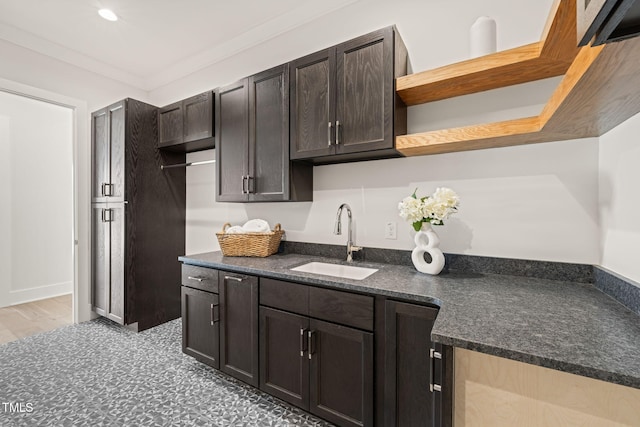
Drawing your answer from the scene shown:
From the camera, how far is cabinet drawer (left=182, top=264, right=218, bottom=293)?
211cm

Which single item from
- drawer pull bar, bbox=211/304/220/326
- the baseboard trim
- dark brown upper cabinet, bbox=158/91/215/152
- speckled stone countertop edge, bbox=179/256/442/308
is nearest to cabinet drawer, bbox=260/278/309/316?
speckled stone countertop edge, bbox=179/256/442/308

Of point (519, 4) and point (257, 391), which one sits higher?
point (519, 4)

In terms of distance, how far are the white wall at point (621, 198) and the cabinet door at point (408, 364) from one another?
794mm

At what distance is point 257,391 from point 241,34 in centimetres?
306

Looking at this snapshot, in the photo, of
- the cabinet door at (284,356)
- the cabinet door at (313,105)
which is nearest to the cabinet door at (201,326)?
the cabinet door at (284,356)

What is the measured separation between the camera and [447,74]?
1604 millimetres

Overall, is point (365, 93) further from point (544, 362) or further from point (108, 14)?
point (108, 14)

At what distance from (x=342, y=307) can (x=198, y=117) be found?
2206 millimetres

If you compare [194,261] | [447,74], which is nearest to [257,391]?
[194,261]

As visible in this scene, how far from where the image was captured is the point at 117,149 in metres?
2.91

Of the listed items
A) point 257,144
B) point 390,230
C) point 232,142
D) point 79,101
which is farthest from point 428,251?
point 79,101

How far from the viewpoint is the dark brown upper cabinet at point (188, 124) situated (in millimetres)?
2643

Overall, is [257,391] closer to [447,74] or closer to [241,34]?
[447,74]

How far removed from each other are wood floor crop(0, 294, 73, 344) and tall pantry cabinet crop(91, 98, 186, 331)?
0.49 metres
